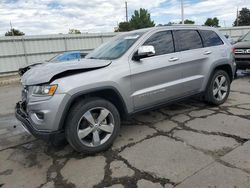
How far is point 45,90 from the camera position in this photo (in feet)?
9.93

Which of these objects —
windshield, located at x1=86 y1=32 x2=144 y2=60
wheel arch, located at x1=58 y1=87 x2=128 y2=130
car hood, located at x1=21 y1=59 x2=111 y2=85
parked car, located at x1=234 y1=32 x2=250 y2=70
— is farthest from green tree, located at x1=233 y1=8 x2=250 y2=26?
car hood, located at x1=21 y1=59 x2=111 y2=85

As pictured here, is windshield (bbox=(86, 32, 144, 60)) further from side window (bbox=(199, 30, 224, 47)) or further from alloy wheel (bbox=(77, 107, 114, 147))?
side window (bbox=(199, 30, 224, 47))

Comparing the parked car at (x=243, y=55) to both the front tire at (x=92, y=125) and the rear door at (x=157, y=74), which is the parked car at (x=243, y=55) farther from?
the front tire at (x=92, y=125)

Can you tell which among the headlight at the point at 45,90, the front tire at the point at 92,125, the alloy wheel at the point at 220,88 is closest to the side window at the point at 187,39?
the alloy wheel at the point at 220,88

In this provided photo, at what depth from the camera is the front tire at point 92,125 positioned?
3.13 m

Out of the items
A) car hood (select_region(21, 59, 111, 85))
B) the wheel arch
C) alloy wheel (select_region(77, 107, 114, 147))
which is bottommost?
alloy wheel (select_region(77, 107, 114, 147))

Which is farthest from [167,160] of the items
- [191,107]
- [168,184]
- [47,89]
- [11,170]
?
[191,107]

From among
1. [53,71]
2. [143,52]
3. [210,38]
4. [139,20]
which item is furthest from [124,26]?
[53,71]

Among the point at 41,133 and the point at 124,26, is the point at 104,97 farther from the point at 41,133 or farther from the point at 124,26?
the point at 124,26

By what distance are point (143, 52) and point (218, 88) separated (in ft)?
8.15

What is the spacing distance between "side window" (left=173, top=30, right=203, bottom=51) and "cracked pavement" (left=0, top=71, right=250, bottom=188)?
54.8 inches

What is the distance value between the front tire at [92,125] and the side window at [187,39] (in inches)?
75.2

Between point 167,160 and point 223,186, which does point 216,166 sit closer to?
point 223,186

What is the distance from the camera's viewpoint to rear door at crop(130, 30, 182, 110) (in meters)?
3.71
